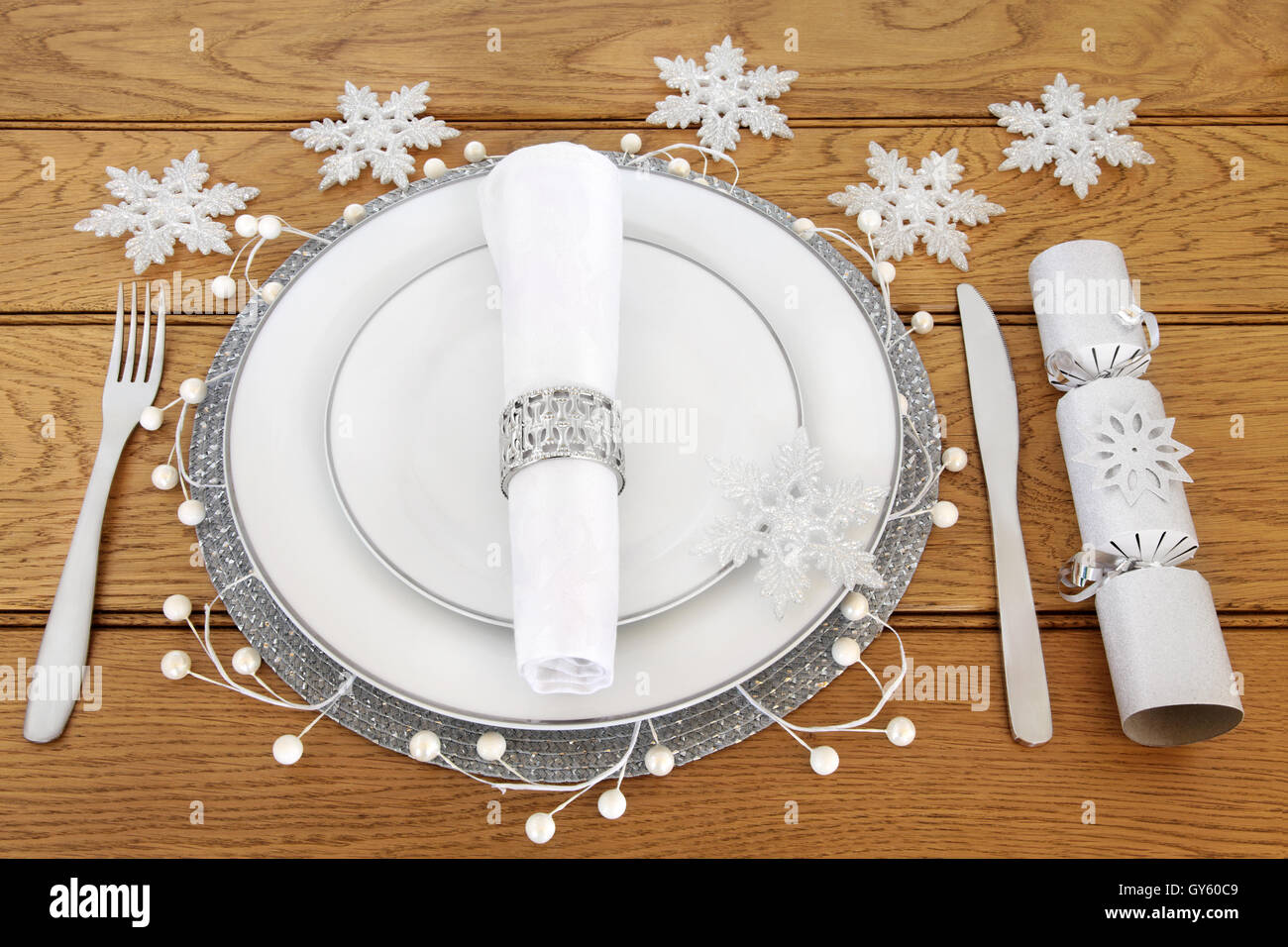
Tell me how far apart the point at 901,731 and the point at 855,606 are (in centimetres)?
8

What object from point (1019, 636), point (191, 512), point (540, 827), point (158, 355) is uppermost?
point (158, 355)

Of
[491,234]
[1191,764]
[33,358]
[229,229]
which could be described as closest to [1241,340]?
[1191,764]

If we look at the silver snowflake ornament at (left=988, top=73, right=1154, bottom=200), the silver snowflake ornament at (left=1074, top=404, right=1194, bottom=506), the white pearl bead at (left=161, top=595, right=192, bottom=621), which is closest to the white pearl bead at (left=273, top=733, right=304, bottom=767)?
the white pearl bead at (left=161, top=595, right=192, bottom=621)

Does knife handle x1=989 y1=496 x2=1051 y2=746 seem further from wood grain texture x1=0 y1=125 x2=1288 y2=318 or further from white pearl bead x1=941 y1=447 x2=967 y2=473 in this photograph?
wood grain texture x1=0 y1=125 x2=1288 y2=318

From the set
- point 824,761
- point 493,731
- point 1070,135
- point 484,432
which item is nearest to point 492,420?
point 484,432

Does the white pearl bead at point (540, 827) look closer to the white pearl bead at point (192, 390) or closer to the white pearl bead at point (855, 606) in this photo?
the white pearl bead at point (855, 606)

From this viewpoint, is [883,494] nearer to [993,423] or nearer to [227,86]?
[993,423]

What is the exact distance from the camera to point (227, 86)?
763 millimetres

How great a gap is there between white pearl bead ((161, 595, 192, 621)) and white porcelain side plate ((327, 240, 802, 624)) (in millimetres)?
135

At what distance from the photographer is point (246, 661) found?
1.78 ft

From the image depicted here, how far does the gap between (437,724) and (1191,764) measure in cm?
47

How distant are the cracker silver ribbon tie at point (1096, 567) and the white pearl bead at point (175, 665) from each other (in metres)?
0.57

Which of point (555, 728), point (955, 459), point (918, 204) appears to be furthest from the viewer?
point (918, 204)

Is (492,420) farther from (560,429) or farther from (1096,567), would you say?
(1096,567)
